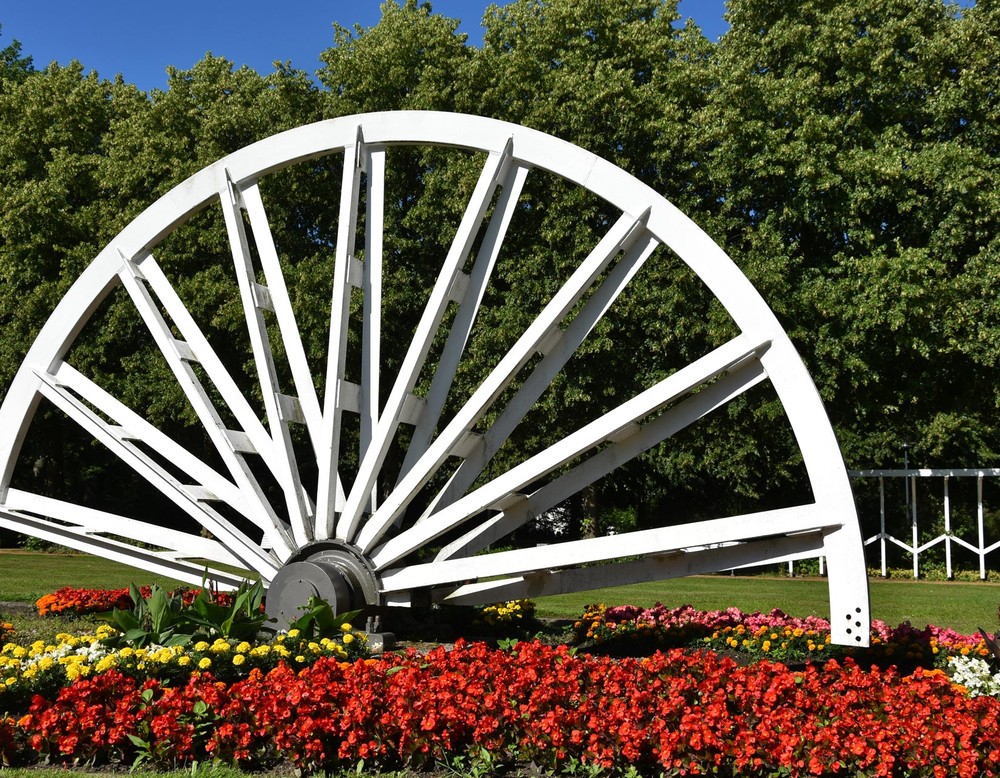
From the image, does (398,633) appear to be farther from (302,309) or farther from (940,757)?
(302,309)

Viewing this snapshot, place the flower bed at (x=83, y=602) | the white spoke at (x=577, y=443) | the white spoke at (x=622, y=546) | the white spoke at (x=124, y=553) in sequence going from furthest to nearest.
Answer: the flower bed at (x=83, y=602) → the white spoke at (x=124, y=553) → the white spoke at (x=577, y=443) → the white spoke at (x=622, y=546)

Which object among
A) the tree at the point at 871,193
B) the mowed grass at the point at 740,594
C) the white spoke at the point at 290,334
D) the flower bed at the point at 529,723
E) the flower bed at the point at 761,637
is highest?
the tree at the point at 871,193

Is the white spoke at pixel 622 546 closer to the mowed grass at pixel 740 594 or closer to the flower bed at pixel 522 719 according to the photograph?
the flower bed at pixel 522 719

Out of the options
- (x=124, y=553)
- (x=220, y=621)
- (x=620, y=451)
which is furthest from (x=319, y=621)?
(x=620, y=451)

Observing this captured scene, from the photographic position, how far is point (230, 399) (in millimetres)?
10414

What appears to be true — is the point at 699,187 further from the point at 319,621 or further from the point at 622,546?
the point at 319,621

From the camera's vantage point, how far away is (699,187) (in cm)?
2305

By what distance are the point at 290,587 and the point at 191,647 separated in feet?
4.31

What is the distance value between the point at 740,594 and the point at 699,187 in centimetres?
926

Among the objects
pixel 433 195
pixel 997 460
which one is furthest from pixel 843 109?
pixel 997 460

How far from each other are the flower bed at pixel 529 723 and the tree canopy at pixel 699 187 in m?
14.2

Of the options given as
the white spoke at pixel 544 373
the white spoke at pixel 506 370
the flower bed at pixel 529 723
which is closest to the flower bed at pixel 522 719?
the flower bed at pixel 529 723

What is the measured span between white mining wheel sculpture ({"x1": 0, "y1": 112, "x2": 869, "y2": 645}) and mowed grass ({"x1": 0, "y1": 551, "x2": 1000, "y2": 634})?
428 cm

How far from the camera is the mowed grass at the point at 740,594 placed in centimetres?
1464
